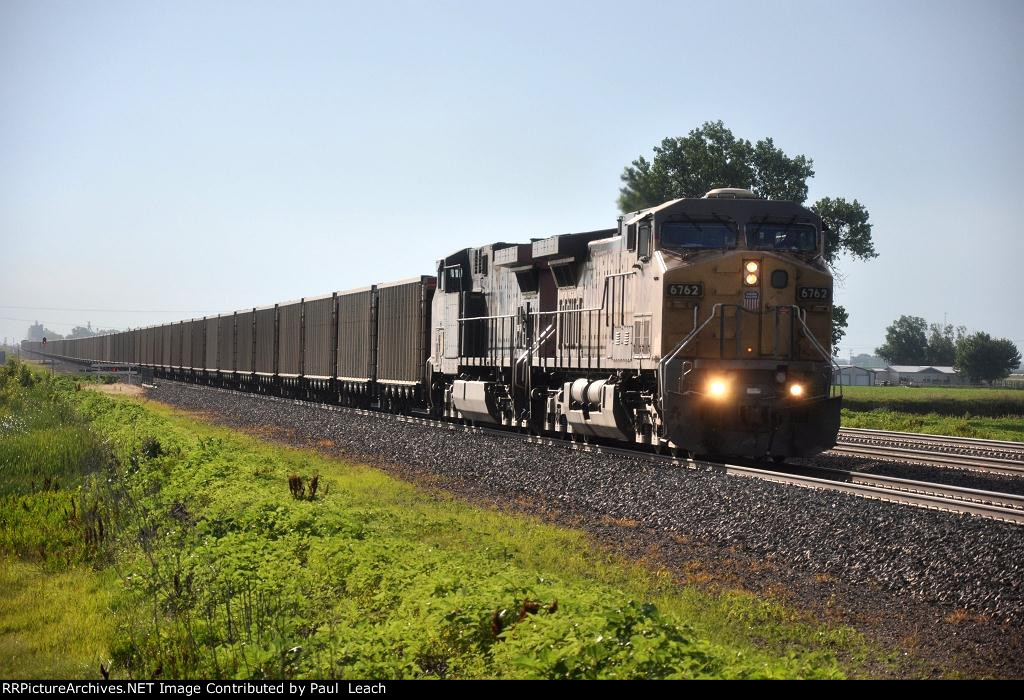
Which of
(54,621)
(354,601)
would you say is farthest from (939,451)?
(54,621)

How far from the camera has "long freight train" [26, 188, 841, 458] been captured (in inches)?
509

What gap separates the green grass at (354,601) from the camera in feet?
16.1

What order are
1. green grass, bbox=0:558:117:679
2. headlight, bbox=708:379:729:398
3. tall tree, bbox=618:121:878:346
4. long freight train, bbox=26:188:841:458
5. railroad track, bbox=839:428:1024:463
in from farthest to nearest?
1. tall tree, bbox=618:121:878:346
2. railroad track, bbox=839:428:1024:463
3. long freight train, bbox=26:188:841:458
4. headlight, bbox=708:379:729:398
5. green grass, bbox=0:558:117:679

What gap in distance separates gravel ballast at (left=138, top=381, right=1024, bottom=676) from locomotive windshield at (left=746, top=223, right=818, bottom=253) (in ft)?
11.8

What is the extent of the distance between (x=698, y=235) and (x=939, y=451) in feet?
22.8

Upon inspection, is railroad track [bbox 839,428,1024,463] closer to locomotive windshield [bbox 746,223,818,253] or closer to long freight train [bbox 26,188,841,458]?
long freight train [bbox 26,188,841,458]

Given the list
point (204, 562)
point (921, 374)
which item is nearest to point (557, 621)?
point (204, 562)

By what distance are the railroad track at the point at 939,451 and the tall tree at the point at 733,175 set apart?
2236cm

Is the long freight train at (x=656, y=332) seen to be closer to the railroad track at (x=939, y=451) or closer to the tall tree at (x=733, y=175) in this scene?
the railroad track at (x=939, y=451)

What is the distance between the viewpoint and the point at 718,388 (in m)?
12.8

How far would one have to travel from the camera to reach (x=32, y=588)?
7809mm

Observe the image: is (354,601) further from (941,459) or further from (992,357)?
(992,357)

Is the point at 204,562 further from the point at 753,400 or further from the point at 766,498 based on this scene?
the point at 753,400

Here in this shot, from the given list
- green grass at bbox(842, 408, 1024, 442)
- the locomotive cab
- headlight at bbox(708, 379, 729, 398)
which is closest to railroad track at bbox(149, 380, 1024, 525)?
the locomotive cab
